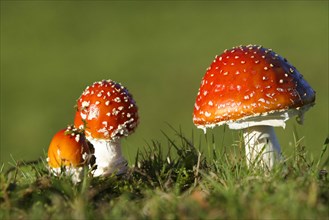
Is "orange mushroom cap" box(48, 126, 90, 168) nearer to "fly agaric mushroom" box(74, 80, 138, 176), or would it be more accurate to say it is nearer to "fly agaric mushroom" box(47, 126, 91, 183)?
"fly agaric mushroom" box(47, 126, 91, 183)

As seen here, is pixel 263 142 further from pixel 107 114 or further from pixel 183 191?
pixel 107 114

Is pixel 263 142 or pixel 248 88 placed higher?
pixel 248 88

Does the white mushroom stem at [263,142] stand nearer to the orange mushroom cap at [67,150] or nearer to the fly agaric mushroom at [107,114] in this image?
the fly agaric mushroom at [107,114]

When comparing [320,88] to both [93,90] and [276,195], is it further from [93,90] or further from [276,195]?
[276,195]

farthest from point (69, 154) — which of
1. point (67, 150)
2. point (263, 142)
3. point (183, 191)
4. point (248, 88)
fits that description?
point (263, 142)

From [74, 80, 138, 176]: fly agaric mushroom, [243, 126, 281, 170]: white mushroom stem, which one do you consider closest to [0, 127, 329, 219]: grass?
[243, 126, 281, 170]: white mushroom stem

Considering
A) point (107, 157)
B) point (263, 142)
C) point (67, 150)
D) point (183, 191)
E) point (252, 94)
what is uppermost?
point (252, 94)
